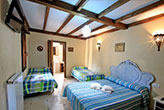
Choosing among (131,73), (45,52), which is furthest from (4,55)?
(45,52)

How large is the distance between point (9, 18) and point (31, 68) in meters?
3.27

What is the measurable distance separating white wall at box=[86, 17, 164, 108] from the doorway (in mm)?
2251

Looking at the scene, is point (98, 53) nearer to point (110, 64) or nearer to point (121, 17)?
point (110, 64)

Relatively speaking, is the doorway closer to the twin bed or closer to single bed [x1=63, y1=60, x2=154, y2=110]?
the twin bed

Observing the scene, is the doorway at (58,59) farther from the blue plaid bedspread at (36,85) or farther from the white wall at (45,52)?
the blue plaid bedspread at (36,85)

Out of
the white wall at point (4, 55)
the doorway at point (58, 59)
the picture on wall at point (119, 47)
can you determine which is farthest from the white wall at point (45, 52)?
the white wall at point (4, 55)

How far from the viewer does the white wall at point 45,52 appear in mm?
3797

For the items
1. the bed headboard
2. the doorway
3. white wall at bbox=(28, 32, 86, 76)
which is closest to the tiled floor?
the doorway

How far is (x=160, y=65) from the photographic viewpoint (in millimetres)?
1951

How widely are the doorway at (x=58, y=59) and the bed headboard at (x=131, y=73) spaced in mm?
2914

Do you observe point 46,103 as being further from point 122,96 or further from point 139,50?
point 139,50

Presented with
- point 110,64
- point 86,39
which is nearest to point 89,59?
point 86,39

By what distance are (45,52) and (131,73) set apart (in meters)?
3.92

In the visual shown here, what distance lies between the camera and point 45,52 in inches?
160
